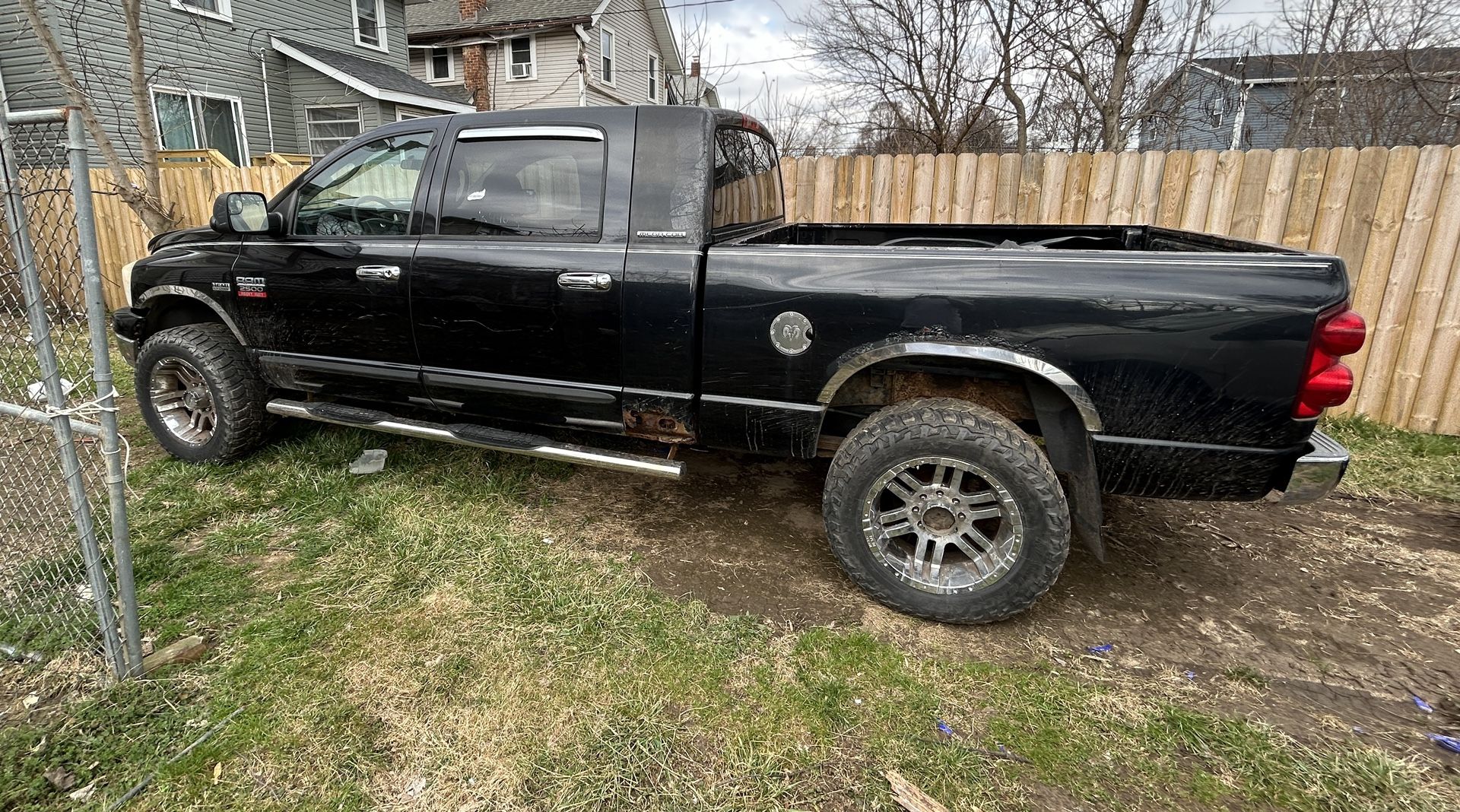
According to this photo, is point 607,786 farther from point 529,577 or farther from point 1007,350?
point 1007,350

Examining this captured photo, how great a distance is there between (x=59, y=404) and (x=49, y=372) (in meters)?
0.10

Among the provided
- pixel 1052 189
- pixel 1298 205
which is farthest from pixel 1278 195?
pixel 1052 189

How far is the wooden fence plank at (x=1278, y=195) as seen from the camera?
4.90 meters

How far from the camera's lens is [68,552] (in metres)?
3.06

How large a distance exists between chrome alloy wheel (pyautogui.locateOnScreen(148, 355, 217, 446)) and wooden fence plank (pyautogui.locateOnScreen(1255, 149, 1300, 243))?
23.6 feet

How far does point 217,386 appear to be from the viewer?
3912mm

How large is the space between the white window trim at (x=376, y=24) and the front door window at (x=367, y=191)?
618 inches

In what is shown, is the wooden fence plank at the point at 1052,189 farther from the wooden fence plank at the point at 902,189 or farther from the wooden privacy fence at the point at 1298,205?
the wooden fence plank at the point at 902,189

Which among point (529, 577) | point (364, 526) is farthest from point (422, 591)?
point (364, 526)

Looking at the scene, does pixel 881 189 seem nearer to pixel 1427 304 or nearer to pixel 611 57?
pixel 1427 304

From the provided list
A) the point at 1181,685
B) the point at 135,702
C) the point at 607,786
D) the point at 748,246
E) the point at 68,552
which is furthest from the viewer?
the point at 68,552

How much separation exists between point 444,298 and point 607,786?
7.69ft

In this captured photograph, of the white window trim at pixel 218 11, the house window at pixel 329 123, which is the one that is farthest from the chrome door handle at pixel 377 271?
the house window at pixel 329 123

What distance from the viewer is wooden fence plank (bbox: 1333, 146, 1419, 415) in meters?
4.59
